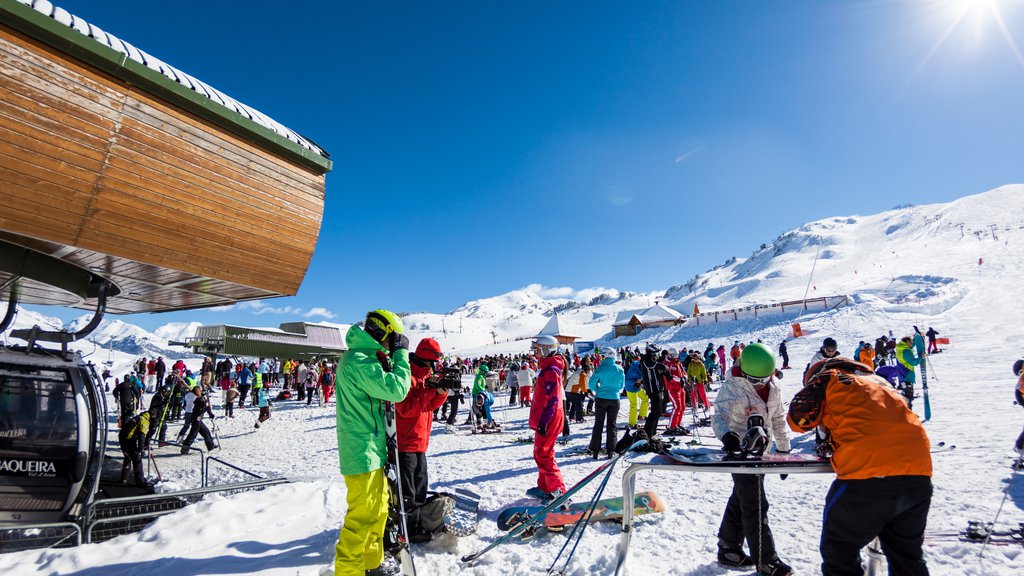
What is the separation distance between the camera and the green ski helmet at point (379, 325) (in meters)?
3.55

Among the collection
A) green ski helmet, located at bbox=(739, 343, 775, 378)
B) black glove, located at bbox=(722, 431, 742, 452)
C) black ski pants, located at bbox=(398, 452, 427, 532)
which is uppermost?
green ski helmet, located at bbox=(739, 343, 775, 378)

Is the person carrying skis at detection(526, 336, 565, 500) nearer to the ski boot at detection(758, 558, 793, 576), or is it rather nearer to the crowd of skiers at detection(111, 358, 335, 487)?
the ski boot at detection(758, 558, 793, 576)

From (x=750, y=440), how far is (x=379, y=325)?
8.98 feet

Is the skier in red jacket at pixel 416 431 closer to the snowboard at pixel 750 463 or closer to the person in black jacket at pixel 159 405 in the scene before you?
the snowboard at pixel 750 463

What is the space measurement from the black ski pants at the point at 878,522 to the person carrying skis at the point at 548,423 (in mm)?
3113

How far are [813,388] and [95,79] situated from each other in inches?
315

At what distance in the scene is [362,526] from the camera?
326 centimetres

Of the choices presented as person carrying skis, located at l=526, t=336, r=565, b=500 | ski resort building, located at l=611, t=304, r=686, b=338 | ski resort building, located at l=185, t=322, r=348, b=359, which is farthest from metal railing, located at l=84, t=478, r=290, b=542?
ski resort building, located at l=611, t=304, r=686, b=338

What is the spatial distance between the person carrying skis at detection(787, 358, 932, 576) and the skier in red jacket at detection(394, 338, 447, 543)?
2981mm

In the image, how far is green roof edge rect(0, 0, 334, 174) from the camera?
5035 mm

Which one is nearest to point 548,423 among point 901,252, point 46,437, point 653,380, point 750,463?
point 750,463

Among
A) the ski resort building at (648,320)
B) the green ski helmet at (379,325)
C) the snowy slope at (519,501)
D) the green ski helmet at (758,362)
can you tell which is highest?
the ski resort building at (648,320)

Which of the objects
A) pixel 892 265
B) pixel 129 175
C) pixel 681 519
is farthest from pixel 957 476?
pixel 892 265

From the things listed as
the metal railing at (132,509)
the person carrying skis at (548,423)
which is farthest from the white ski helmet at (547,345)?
the metal railing at (132,509)
